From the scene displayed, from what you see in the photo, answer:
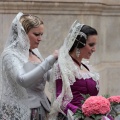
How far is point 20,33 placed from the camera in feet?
13.8

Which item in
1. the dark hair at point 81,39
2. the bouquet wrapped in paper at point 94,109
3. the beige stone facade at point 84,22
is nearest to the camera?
the bouquet wrapped in paper at point 94,109

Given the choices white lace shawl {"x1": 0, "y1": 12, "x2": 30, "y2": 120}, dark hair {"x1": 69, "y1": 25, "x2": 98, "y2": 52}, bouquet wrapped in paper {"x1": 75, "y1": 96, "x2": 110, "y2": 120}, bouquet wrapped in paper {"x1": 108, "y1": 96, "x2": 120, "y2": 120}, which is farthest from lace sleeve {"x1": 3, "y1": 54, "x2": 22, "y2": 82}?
bouquet wrapped in paper {"x1": 108, "y1": 96, "x2": 120, "y2": 120}

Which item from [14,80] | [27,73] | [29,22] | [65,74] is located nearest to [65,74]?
[65,74]

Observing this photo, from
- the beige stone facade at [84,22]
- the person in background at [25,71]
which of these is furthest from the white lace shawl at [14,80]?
the beige stone facade at [84,22]

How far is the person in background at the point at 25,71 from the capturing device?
4.19 m

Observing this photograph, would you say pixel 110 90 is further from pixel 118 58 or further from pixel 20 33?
pixel 20 33

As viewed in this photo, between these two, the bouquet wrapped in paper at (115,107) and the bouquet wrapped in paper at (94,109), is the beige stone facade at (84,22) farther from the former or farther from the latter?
the bouquet wrapped in paper at (94,109)

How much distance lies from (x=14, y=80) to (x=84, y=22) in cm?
485

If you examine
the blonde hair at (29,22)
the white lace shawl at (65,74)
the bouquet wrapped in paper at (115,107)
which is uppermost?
the blonde hair at (29,22)

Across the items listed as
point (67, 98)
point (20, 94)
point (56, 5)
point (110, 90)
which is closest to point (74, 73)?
point (67, 98)

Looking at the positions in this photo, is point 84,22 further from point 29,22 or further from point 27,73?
point 27,73

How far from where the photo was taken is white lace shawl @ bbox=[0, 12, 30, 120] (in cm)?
419

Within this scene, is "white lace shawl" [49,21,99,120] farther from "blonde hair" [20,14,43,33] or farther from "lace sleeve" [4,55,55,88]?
"blonde hair" [20,14,43,33]

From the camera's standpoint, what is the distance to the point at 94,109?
3828 millimetres
